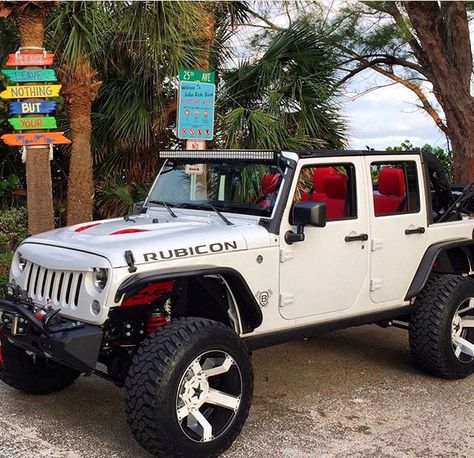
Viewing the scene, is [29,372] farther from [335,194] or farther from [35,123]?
[35,123]

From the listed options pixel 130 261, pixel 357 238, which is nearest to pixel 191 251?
pixel 130 261

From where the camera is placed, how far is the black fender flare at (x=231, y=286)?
11.9 ft

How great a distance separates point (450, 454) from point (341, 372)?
154 cm

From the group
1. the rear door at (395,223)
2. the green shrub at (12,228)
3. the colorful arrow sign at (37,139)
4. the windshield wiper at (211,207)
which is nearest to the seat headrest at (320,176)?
the rear door at (395,223)

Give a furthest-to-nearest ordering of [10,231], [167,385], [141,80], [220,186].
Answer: [141,80], [10,231], [220,186], [167,385]

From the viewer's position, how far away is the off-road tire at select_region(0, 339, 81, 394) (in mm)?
4513

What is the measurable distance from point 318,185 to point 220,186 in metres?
0.84

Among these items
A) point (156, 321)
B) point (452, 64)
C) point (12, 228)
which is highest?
point (452, 64)

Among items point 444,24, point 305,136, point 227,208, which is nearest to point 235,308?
point 227,208

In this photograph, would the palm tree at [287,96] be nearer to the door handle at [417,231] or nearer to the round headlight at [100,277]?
the door handle at [417,231]

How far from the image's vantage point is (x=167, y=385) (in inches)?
139

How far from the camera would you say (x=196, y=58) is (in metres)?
8.95

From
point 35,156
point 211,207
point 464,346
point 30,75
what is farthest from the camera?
point 35,156

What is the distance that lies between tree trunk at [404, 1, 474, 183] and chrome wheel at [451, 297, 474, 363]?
181 inches
